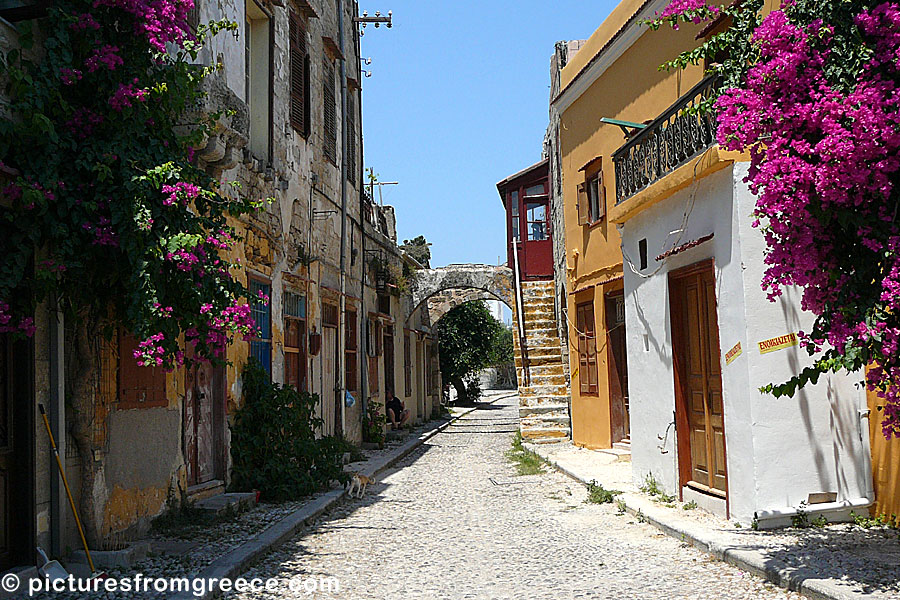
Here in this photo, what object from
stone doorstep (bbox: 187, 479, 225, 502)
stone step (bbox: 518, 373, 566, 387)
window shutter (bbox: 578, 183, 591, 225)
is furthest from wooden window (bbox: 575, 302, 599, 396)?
stone doorstep (bbox: 187, 479, 225, 502)

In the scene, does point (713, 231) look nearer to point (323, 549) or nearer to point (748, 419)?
point (748, 419)

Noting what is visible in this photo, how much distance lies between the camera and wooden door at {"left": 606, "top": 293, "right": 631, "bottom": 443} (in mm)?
13297

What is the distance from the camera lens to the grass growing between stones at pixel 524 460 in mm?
12875

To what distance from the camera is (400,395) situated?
22.4 metres

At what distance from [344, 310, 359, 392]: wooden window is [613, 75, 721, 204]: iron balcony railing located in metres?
7.41

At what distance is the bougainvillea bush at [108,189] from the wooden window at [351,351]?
9754 mm

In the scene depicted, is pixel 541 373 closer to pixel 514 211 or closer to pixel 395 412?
pixel 395 412

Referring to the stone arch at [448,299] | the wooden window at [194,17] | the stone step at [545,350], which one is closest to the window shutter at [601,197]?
the stone step at [545,350]

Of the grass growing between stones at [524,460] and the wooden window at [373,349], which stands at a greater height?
the wooden window at [373,349]

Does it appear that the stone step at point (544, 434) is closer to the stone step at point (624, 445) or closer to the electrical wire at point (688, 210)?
the stone step at point (624, 445)

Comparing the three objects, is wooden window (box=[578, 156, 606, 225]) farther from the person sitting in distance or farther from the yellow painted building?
the person sitting in distance

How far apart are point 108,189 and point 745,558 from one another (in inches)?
200

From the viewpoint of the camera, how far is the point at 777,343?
6.97m

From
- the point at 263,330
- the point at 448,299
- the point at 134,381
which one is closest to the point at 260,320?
the point at 263,330
